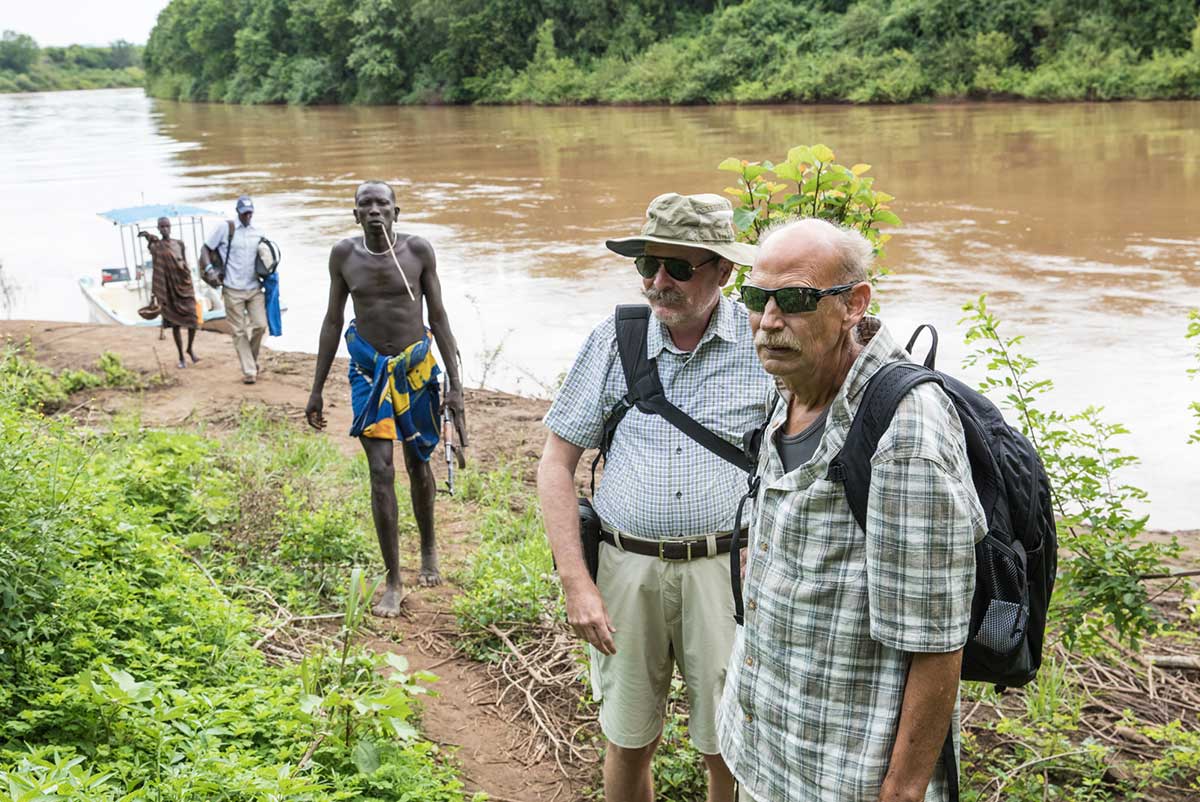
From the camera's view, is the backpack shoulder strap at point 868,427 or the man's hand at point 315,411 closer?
the backpack shoulder strap at point 868,427

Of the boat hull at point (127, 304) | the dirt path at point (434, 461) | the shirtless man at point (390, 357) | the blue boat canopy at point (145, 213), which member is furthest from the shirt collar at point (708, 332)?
the blue boat canopy at point (145, 213)

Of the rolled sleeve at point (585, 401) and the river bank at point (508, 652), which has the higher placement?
the rolled sleeve at point (585, 401)

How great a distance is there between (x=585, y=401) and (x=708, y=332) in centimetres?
37

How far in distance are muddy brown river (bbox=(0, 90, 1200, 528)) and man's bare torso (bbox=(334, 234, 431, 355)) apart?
191 inches

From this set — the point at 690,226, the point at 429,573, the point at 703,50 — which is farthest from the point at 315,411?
the point at 703,50

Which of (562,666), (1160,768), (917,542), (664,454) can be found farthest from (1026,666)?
(562,666)

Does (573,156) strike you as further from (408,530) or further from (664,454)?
(664,454)

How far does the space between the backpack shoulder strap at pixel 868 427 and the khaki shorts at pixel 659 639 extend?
3.34ft

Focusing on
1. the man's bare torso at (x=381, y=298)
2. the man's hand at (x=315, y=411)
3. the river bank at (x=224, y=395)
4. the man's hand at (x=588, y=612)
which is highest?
the man's bare torso at (x=381, y=298)

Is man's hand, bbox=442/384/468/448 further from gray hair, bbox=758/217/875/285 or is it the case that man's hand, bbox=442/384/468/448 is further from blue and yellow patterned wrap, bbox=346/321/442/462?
gray hair, bbox=758/217/875/285

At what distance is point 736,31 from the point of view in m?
47.8

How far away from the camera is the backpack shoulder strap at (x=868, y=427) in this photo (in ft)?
6.52

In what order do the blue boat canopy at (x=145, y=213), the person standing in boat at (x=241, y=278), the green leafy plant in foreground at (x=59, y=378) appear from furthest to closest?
the blue boat canopy at (x=145, y=213) < the person standing in boat at (x=241, y=278) < the green leafy plant in foreground at (x=59, y=378)

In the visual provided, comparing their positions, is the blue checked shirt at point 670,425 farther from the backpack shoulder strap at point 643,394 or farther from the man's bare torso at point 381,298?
the man's bare torso at point 381,298
